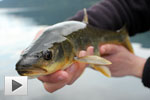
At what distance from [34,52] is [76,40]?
15.3 inches

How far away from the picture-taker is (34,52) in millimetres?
996

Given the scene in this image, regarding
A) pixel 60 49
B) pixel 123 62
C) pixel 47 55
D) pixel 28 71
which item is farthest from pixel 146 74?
pixel 28 71

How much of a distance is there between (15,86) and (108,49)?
2.68ft

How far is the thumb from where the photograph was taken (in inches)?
62.9

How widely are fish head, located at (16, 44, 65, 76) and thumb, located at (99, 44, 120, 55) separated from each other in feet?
1.71

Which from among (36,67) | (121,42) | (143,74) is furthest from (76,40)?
(143,74)

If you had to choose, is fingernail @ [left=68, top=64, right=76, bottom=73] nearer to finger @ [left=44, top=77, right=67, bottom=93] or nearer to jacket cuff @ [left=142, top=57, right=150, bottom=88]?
finger @ [left=44, top=77, right=67, bottom=93]

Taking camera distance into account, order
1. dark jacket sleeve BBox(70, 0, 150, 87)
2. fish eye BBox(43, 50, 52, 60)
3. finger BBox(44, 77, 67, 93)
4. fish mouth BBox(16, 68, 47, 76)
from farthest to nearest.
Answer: dark jacket sleeve BBox(70, 0, 150, 87), finger BBox(44, 77, 67, 93), fish eye BBox(43, 50, 52, 60), fish mouth BBox(16, 68, 47, 76)

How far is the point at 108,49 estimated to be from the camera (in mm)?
1688

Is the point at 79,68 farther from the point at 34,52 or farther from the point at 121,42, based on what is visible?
the point at 121,42

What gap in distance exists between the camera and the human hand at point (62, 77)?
1090mm

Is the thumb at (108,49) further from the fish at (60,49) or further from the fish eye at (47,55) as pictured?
the fish eye at (47,55)

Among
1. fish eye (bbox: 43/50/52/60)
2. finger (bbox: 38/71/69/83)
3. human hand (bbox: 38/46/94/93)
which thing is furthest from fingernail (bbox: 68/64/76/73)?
fish eye (bbox: 43/50/52/60)

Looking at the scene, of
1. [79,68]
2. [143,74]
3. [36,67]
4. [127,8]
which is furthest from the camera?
[127,8]
